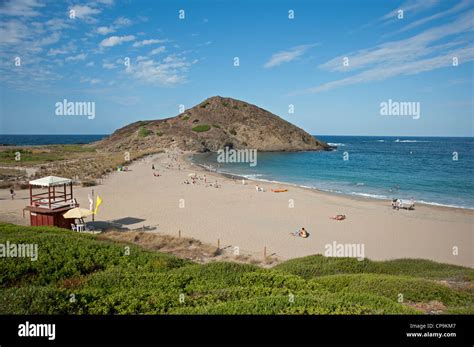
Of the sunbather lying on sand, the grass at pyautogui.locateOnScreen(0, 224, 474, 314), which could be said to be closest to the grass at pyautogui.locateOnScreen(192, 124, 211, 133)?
the sunbather lying on sand

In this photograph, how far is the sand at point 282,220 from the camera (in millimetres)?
18234

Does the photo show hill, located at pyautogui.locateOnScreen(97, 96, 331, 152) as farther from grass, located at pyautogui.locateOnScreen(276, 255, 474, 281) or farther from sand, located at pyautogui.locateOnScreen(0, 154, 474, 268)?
grass, located at pyautogui.locateOnScreen(276, 255, 474, 281)

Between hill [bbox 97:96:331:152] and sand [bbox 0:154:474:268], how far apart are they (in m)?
69.9

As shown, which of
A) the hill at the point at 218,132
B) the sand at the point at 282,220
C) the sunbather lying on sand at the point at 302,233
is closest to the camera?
the sand at the point at 282,220

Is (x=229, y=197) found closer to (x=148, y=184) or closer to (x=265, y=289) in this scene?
(x=148, y=184)

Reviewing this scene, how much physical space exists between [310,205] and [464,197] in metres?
18.3

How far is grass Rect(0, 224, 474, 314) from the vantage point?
540cm

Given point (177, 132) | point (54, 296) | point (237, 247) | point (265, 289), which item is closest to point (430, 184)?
point (237, 247)

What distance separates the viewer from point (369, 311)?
5238 mm

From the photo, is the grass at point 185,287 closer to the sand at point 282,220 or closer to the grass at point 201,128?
the sand at point 282,220

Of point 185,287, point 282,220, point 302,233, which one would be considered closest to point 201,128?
point 282,220

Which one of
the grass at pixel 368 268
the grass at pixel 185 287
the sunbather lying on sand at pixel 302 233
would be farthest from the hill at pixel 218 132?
the grass at pixel 185 287

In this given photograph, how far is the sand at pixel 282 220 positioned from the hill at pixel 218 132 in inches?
2754
